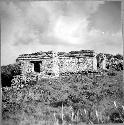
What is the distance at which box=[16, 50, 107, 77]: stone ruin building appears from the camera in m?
3.83

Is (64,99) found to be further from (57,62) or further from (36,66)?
(36,66)

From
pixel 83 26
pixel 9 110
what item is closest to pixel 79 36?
pixel 83 26

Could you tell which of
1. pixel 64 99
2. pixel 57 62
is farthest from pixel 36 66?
pixel 64 99

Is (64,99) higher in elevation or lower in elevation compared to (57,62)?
lower

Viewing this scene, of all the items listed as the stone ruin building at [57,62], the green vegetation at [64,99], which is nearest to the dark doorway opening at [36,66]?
the stone ruin building at [57,62]

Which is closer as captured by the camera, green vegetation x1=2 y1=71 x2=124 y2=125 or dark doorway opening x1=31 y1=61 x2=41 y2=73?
green vegetation x1=2 y1=71 x2=124 y2=125

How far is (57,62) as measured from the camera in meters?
3.92

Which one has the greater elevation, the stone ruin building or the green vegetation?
the stone ruin building

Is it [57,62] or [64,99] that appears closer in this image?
[64,99]

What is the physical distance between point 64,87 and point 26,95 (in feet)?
1.81

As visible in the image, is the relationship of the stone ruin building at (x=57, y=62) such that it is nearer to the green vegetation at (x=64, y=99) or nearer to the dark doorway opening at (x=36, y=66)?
the dark doorway opening at (x=36, y=66)

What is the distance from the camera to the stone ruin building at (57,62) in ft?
12.6

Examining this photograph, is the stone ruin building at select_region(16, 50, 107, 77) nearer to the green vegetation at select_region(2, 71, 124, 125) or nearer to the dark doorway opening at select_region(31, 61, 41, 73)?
the dark doorway opening at select_region(31, 61, 41, 73)

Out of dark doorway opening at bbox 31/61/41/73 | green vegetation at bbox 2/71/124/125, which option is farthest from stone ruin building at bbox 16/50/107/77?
green vegetation at bbox 2/71/124/125
